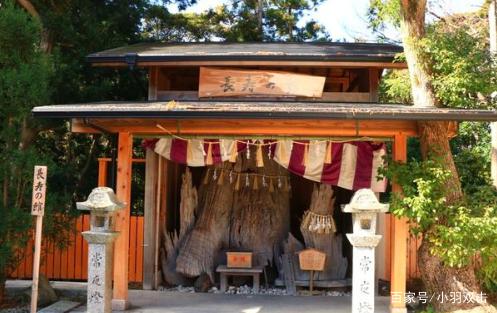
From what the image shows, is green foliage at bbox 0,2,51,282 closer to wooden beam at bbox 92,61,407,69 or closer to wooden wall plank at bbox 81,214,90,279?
wooden beam at bbox 92,61,407,69

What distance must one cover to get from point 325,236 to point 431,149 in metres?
3.34

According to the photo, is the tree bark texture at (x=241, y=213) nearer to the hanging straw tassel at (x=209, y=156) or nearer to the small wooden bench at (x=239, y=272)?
the small wooden bench at (x=239, y=272)

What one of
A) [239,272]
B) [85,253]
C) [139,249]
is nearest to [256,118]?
[239,272]

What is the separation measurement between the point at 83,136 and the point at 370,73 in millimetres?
9442

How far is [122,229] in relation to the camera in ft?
29.4

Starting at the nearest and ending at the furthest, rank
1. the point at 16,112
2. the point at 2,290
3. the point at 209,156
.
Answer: the point at 16,112 → the point at 2,290 → the point at 209,156

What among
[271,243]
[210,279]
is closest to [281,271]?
[271,243]

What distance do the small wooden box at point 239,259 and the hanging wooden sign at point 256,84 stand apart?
3.19m

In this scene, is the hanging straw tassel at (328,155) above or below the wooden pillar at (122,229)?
above

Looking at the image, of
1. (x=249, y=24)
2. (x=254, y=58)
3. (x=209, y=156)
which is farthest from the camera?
(x=249, y=24)

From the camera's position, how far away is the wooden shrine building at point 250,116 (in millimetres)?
8078

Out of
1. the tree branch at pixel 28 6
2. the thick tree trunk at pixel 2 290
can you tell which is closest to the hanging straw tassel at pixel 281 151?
the thick tree trunk at pixel 2 290

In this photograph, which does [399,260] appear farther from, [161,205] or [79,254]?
[79,254]

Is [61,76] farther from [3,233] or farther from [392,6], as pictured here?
[392,6]
